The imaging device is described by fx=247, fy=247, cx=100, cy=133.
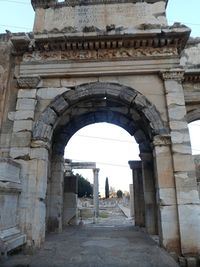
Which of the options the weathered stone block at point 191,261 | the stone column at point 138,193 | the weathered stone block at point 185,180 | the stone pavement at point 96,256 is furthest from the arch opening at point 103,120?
the weathered stone block at point 191,261

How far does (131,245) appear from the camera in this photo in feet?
16.7

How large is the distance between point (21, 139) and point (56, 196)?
3.02m

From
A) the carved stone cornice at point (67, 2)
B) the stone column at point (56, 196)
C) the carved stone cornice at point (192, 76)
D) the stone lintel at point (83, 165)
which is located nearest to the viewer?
the carved stone cornice at point (67, 2)

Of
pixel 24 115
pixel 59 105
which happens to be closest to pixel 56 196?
pixel 24 115

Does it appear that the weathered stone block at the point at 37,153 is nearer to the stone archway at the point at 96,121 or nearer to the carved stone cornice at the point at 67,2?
the stone archway at the point at 96,121

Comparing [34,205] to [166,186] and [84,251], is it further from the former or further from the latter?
[166,186]

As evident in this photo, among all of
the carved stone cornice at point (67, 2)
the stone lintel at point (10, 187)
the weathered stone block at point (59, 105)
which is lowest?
the stone lintel at point (10, 187)

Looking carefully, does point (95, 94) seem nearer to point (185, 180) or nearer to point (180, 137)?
point (180, 137)

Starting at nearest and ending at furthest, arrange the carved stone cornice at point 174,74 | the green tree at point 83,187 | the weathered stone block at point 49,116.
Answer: the weathered stone block at point 49,116, the carved stone cornice at point 174,74, the green tree at point 83,187

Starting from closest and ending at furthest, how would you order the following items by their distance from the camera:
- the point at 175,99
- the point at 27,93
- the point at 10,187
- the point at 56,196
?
the point at 10,187, the point at 175,99, the point at 27,93, the point at 56,196

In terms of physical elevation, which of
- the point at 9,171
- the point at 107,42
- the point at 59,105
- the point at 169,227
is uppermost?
the point at 107,42

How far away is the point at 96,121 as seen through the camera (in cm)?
839

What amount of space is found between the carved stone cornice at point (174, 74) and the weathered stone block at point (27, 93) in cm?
312

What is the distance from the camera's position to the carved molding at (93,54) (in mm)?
6074
